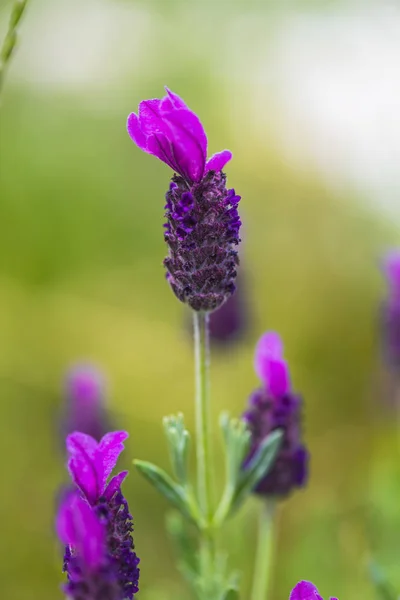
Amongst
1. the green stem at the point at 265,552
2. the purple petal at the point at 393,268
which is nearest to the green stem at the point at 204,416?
the green stem at the point at 265,552

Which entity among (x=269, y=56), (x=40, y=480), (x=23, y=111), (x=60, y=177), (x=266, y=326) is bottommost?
(x=40, y=480)

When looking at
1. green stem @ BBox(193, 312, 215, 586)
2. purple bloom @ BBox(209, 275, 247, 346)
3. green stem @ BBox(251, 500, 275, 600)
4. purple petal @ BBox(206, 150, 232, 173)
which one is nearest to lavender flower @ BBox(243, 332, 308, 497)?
green stem @ BBox(251, 500, 275, 600)

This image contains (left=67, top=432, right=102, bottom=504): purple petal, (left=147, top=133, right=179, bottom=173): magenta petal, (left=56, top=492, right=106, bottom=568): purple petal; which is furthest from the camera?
(left=147, top=133, right=179, bottom=173): magenta petal


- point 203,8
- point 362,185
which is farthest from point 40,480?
point 203,8

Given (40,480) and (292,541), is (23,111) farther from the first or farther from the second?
(292,541)

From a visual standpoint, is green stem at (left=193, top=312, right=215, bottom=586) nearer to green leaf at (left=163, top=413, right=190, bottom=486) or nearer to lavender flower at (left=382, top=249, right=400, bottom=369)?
green leaf at (left=163, top=413, right=190, bottom=486)

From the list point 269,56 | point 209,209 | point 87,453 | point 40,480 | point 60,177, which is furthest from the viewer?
point 269,56

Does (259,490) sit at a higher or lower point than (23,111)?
lower
